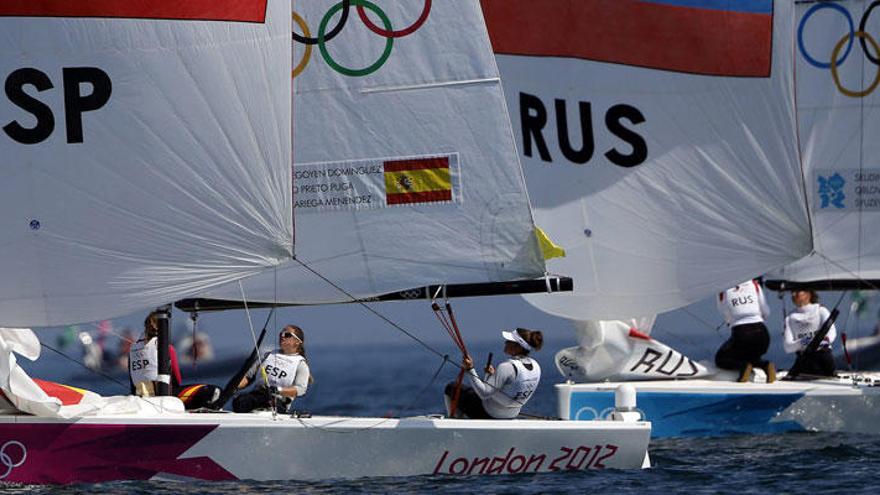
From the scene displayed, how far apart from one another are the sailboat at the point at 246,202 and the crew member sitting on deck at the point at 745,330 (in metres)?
4.54

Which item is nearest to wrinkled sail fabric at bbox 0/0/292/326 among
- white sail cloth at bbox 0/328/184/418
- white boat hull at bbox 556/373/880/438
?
white sail cloth at bbox 0/328/184/418

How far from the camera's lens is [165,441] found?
1302cm

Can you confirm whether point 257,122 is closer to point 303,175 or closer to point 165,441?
point 303,175

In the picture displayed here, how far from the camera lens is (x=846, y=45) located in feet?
62.8

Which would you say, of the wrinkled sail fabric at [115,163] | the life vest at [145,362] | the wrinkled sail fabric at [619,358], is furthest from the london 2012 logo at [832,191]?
the wrinkled sail fabric at [115,163]

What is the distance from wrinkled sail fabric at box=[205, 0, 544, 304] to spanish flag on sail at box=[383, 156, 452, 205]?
0.01 m

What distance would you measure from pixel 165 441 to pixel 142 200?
186 cm

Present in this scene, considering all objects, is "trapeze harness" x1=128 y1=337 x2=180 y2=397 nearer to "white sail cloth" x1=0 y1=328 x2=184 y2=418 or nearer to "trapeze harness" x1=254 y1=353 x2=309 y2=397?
"white sail cloth" x1=0 y1=328 x2=184 y2=418

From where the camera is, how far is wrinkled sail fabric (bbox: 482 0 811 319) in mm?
17562

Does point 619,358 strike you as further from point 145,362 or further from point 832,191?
point 145,362

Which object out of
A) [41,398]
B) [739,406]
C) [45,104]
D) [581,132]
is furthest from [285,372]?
[739,406]

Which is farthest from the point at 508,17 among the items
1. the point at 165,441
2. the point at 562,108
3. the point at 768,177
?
the point at 165,441

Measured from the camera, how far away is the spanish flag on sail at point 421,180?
14.0 metres

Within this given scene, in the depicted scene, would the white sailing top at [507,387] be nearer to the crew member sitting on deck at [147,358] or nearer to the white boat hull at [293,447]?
the white boat hull at [293,447]
